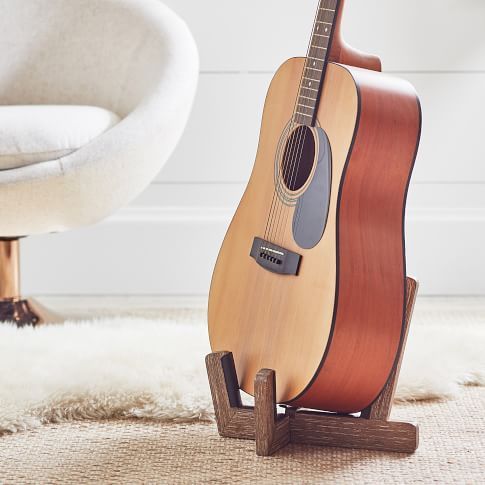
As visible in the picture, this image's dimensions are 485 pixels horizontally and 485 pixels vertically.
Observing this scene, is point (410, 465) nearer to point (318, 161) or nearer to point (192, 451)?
point (192, 451)

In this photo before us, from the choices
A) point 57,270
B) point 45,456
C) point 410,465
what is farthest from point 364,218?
point 57,270

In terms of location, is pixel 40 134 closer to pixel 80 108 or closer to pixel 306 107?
pixel 80 108

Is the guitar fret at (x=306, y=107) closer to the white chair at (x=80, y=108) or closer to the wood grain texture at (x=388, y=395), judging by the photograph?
the wood grain texture at (x=388, y=395)

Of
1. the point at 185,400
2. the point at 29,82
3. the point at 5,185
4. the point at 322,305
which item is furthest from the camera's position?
the point at 29,82

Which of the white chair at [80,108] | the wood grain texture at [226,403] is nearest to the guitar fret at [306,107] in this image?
the wood grain texture at [226,403]

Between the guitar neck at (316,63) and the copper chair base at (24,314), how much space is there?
92cm

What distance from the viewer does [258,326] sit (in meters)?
1.21

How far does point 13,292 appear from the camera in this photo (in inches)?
76.5

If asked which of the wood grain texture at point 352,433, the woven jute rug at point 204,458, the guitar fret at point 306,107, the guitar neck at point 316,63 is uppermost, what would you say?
the guitar neck at point 316,63

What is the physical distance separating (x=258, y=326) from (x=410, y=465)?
0.89 feet

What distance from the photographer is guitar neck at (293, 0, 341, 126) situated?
1.18 metres

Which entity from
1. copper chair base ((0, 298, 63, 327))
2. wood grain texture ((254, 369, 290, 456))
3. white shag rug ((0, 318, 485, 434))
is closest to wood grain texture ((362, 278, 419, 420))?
wood grain texture ((254, 369, 290, 456))

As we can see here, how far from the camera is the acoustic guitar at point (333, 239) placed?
44.1 inches

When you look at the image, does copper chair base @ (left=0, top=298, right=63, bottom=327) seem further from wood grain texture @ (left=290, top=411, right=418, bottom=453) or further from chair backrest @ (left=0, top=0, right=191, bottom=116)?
wood grain texture @ (left=290, top=411, right=418, bottom=453)
